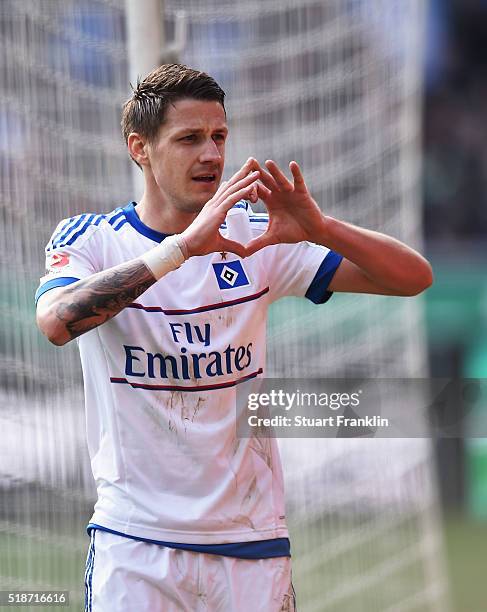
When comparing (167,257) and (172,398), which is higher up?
(167,257)

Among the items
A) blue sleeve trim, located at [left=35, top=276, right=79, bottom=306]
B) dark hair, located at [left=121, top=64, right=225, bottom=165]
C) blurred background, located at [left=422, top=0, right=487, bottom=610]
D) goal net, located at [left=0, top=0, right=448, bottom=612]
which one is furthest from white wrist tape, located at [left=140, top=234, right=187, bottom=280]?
blurred background, located at [left=422, top=0, right=487, bottom=610]

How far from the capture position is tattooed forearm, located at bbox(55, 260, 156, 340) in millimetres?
2551

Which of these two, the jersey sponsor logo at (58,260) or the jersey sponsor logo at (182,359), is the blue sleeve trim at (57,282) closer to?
the jersey sponsor logo at (58,260)

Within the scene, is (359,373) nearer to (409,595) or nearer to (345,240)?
(409,595)

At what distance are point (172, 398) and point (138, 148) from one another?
0.67 meters

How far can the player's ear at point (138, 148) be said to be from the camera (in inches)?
113

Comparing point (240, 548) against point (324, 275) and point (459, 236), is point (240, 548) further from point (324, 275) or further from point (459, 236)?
point (459, 236)

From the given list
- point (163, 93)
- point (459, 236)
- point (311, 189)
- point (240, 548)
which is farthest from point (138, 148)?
A: point (459, 236)

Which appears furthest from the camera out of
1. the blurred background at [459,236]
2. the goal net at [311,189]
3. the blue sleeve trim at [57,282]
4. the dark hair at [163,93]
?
the blurred background at [459,236]

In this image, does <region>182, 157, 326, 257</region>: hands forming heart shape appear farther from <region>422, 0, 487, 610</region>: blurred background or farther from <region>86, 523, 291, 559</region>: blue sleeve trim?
<region>422, 0, 487, 610</region>: blurred background

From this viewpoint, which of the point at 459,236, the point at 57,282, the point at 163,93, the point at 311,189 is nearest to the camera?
the point at 57,282

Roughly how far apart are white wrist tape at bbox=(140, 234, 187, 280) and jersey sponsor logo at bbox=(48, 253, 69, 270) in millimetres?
257

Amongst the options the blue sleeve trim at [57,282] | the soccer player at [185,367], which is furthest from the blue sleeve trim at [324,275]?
the blue sleeve trim at [57,282]

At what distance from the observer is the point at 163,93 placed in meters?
2.82
